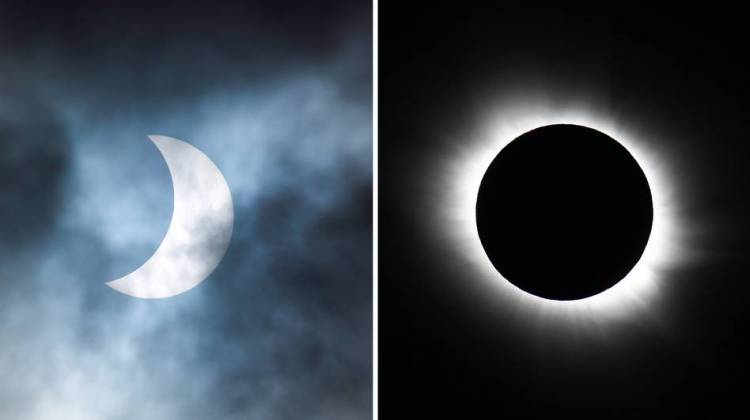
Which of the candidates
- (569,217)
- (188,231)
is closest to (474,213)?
(569,217)

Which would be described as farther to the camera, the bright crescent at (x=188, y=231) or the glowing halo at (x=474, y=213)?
the bright crescent at (x=188, y=231)

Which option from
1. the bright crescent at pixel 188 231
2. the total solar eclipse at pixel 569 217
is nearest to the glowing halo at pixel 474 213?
the total solar eclipse at pixel 569 217

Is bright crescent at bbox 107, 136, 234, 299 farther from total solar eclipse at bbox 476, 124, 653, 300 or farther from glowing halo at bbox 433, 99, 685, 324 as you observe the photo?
total solar eclipse at bbox 476, 124, 653, 300

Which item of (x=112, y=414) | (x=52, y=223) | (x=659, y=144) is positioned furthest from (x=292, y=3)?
(x=112, y=414)

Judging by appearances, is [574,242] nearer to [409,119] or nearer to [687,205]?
[687,205]

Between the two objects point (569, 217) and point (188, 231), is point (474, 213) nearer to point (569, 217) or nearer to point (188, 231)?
point (569, 217)

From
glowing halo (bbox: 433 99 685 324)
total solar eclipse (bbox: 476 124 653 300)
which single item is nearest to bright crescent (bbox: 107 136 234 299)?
glowing halo (bbox: 433 99 685 324)

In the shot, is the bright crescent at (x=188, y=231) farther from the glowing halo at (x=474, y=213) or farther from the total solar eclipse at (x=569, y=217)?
the total solar eclipse at (x=569, y=217)
